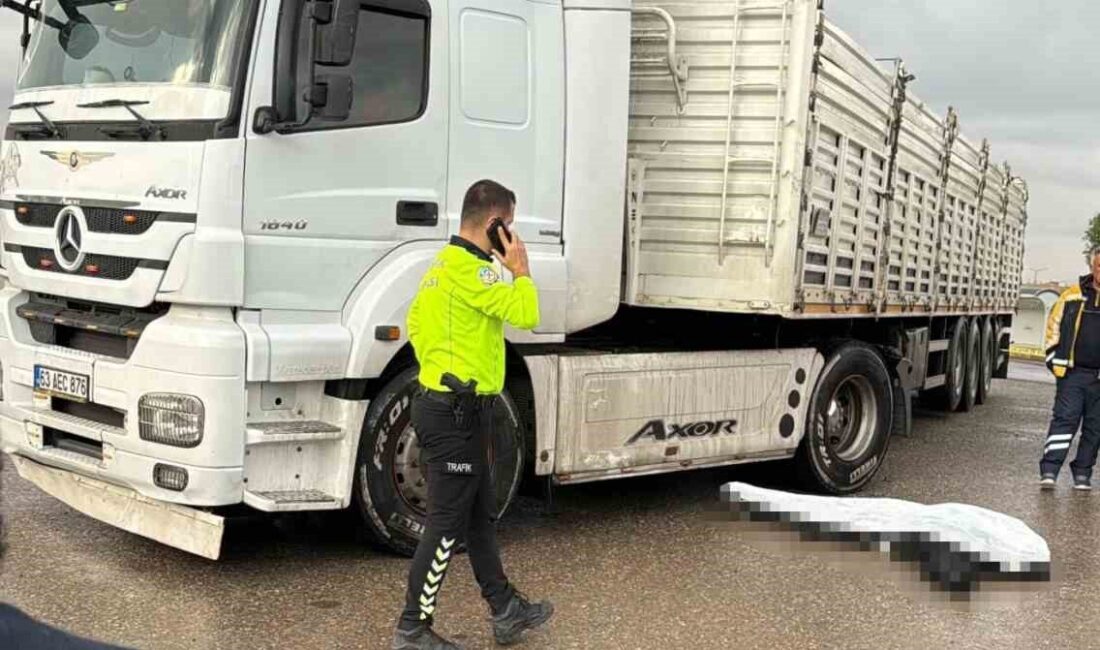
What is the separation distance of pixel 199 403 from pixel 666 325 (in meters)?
3.42

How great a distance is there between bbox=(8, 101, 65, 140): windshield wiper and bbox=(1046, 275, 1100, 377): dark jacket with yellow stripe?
22.6ft

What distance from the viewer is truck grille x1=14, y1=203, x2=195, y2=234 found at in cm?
495

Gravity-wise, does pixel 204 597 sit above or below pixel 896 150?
below

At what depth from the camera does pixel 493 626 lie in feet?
15.0

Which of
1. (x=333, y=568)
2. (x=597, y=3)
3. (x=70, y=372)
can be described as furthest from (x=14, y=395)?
(x=597, y=3)

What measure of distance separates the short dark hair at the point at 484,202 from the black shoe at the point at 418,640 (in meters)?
1.54

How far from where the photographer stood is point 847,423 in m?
8.38

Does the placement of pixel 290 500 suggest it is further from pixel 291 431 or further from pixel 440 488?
pixel 440 488

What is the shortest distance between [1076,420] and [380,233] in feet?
18.9

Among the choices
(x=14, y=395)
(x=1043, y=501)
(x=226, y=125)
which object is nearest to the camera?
(x=226, y=125)

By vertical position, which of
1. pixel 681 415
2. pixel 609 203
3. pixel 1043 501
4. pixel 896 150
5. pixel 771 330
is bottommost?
pixel 1043 501

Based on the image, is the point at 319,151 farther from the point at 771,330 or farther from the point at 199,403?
the point at 771,330

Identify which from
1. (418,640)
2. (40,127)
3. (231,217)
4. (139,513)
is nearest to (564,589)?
(418,640)

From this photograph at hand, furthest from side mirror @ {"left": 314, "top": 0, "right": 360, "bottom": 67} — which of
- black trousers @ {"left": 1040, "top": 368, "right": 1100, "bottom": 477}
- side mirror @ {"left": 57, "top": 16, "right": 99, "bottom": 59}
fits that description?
black trousers @ {"left": 1040, "top": 368, "right": 1100, "bottom": 477}
